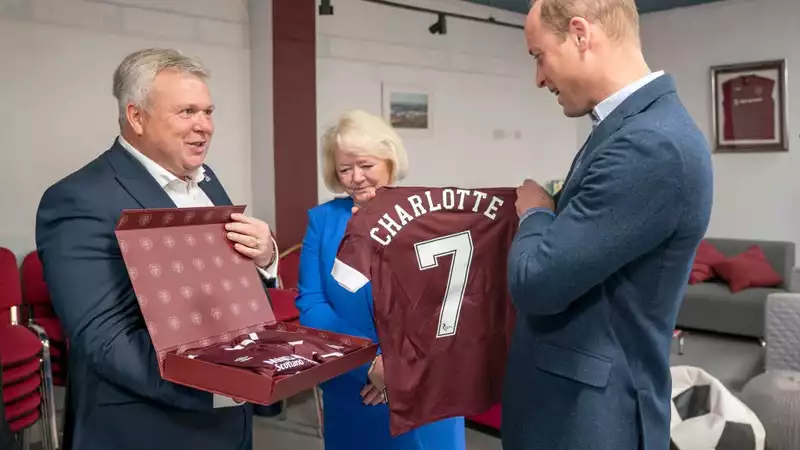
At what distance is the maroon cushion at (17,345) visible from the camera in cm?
256

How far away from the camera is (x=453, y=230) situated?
1459 millimetres

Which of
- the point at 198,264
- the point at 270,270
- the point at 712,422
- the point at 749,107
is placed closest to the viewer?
the point at 198,264

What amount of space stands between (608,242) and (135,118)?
0.92 m

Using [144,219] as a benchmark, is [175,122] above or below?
above

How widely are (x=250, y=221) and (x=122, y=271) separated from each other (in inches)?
11.0

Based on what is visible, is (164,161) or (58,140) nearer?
(164,161)

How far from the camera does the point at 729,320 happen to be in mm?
5102

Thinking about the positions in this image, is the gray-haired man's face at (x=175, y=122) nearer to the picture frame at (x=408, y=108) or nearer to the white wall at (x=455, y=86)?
the white wall at (x=455, y=86)

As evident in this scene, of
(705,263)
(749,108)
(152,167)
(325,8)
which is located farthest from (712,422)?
(749,108)

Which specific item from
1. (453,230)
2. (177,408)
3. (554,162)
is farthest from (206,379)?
(554,162)

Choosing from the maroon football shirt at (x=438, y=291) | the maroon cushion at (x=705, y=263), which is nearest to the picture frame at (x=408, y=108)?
the maroon cushion at (x=705, y=263)

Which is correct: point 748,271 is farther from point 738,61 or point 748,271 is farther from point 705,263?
point 738,61

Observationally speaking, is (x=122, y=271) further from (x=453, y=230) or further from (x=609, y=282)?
(x=609, y=282)

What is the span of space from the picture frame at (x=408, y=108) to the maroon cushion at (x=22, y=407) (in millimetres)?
3160
